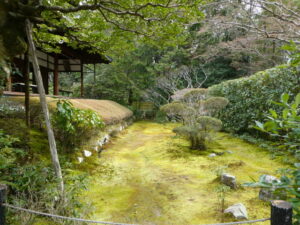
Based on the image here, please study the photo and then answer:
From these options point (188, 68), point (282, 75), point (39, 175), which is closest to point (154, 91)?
point (188, 68)

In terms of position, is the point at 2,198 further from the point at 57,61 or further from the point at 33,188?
the point at 57,61

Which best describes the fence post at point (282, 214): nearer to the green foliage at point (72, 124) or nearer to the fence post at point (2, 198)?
the fence post at point (2, 198)

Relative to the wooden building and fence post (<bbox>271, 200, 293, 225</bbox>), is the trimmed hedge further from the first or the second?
the wooden building

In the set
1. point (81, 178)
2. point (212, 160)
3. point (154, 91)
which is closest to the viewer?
point (81, 178)

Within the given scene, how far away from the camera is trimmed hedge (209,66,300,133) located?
271 inches

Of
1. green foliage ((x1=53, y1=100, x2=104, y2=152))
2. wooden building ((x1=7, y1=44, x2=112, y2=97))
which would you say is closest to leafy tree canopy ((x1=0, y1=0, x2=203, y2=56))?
green foliage ((x1=53, y1=100, x2=104, y2=152))

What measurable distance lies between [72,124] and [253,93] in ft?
24.0

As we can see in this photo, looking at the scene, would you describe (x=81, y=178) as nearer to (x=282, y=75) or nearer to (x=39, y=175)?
(x=39, y=175)

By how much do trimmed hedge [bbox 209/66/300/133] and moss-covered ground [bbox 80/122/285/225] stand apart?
160cm

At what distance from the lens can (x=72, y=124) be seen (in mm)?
4344

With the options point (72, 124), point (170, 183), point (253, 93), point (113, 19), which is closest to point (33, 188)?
point (72, 124)

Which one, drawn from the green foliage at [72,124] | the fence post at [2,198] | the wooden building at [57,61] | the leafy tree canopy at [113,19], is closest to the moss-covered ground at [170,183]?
the green foliage at [72,124]

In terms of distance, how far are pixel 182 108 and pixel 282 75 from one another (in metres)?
3.67

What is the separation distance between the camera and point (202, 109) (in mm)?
8602
